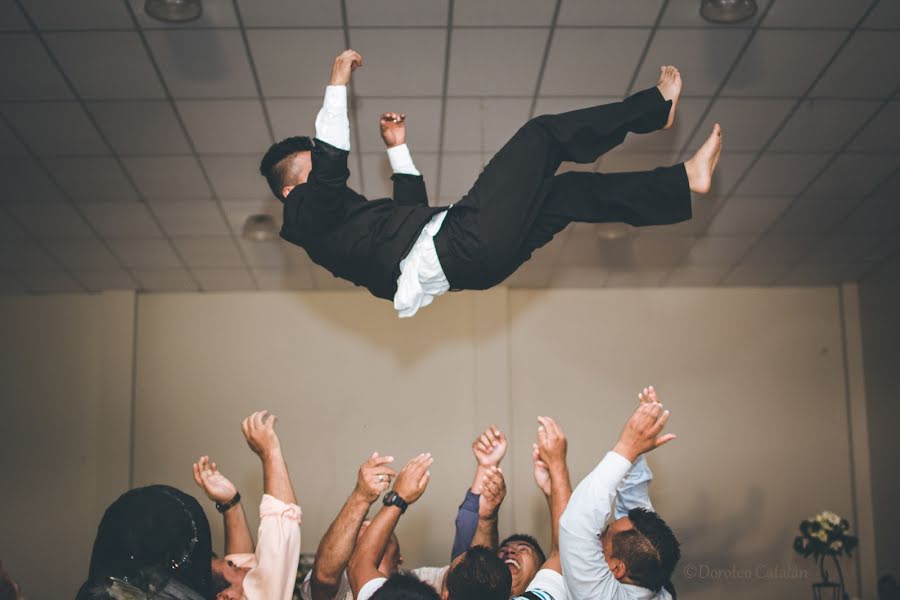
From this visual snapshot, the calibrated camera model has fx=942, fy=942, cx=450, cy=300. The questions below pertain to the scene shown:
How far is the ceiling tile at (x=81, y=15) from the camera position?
4.06m

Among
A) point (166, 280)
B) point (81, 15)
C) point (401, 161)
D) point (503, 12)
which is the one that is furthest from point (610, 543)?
point (166, 280)

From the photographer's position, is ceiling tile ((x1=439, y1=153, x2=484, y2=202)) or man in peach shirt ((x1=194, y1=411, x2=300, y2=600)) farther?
ceiling tile ((x1=439, y1=153, x2=484, y2=202))

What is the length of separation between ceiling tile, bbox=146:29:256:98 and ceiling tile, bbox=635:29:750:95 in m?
1.96

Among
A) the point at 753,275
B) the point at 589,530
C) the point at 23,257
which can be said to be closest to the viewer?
the point at 589,530


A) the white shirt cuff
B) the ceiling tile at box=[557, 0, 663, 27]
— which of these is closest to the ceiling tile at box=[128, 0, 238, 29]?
the white shirt cuff

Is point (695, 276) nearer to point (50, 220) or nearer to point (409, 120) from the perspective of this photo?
point (409, 120)

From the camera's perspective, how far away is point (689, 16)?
4.27 metres

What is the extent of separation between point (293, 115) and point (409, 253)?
7.50 feet

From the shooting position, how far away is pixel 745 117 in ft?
16.9

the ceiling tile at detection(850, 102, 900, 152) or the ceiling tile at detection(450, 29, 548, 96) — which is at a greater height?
the ceiling tile at detection(450, 29, 548, 96)

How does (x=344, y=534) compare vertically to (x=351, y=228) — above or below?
below

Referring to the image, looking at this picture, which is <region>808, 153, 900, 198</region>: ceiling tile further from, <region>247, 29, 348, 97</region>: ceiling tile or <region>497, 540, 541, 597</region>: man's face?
<region>497, 540, 541, 597</region>: man's face

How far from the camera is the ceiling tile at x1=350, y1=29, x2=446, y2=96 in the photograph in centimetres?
436

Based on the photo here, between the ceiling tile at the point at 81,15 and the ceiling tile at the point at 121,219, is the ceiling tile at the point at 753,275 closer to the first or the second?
the ceiling tile at the point at 121,219
